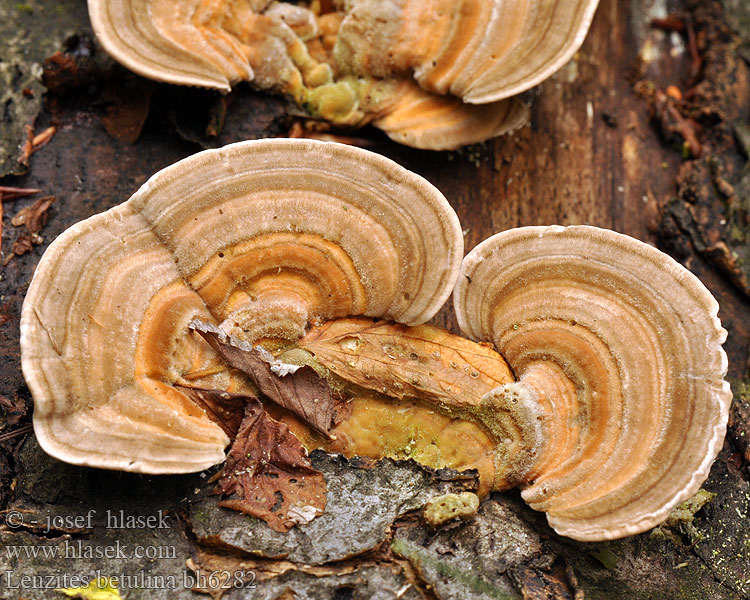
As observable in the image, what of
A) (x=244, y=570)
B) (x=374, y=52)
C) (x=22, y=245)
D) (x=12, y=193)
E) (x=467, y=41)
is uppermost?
(x=467, y=41)

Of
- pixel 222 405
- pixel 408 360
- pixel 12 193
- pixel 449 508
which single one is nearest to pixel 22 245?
pixel 12 193

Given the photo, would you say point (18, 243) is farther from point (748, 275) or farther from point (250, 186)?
point (748, 275)

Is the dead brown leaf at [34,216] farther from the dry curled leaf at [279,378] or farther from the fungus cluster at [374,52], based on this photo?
the dry curled leaf at [279,378]

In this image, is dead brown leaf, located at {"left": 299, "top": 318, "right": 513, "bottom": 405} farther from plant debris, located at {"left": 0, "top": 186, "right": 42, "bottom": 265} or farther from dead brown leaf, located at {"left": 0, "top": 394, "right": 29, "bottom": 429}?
plant debris, located at {"left": 0, "top": 186, "right": 42, "bottom": 265}

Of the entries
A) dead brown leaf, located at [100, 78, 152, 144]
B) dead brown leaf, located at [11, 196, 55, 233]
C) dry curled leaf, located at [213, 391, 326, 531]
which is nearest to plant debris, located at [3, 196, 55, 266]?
dead brown leaf, located at [11, 196, 55, 233]

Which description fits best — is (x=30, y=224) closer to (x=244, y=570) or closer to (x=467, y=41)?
(x=244, y=570)
